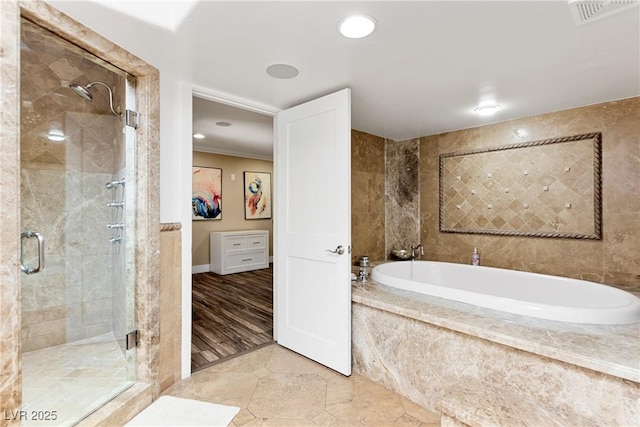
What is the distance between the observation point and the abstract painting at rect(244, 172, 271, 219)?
606 centimetres

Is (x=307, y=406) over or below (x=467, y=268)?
below

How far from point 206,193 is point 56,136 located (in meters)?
3.08

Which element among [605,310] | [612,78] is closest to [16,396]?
[605,310]

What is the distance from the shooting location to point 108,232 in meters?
2.42

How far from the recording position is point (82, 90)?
2.20 metres

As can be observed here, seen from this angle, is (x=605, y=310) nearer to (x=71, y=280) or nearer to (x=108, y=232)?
(x=108, y=232)

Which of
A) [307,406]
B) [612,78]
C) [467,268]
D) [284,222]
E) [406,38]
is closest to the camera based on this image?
[406,38]

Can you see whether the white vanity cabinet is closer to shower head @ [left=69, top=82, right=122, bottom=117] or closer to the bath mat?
shower head @ [left=69, top=82, right=122, bottom=117]

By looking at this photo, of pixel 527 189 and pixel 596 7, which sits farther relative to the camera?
pixel 527 189

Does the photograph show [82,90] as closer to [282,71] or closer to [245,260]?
[282,71]

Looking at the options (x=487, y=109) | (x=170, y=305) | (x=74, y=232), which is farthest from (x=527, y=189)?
(x=74, y=232)

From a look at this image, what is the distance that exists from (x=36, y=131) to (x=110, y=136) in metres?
0.43

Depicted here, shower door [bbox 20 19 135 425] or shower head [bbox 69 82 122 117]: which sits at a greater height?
shower head [bbox 69 82 122 117]

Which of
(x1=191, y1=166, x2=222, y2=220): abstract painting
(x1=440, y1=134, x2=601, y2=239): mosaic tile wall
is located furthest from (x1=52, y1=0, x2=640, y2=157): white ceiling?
(x1=191, y1=166, x2=222, y2=220): abstract painting
